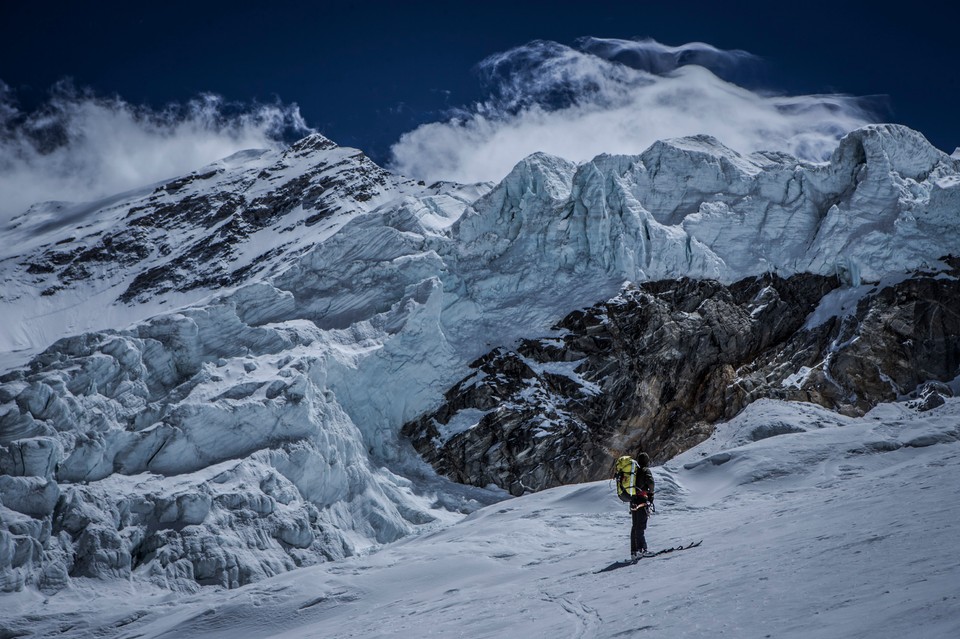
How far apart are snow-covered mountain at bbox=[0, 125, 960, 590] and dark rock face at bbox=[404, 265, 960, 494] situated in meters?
1.23

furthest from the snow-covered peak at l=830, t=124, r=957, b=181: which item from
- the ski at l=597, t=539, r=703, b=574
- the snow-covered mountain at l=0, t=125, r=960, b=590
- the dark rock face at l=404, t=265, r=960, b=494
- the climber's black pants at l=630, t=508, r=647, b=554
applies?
the ski at l=597, t=539, r=703, b=574

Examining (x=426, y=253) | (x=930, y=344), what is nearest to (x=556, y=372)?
(x=426, y=253)

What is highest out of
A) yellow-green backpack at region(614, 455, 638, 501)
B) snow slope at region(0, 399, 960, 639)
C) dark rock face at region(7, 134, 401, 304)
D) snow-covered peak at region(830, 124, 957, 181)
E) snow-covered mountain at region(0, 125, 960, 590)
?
dark rock face at region(7, 134, 401, 304)

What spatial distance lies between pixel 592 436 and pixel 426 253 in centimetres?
1421

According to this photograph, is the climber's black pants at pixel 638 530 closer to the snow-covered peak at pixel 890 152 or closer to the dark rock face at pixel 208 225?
the snow-covered peak at pixel 890 152

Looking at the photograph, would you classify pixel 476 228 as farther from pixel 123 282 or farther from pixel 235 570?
pixel 123 282

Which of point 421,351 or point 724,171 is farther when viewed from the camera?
point 724,171

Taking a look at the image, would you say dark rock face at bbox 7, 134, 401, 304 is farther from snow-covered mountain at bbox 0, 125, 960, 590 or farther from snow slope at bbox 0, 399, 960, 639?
snow slope at bbox 0, 399, 960, 639

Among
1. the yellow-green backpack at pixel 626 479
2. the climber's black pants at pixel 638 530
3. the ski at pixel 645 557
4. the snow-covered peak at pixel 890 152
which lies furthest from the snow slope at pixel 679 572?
the snow-covered peak at pixel 890 152

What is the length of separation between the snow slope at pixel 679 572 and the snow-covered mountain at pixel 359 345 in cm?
390

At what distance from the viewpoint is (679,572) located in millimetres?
9727

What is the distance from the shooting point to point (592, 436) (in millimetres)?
40500

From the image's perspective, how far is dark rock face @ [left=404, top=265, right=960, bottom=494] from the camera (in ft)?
131

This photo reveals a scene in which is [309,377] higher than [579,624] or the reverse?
higher
